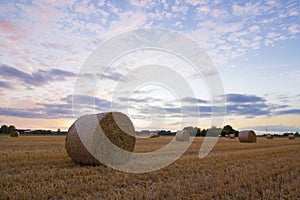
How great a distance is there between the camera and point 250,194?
15.5 ft

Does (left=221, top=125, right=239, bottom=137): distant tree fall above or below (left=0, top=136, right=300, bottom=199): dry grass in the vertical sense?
above

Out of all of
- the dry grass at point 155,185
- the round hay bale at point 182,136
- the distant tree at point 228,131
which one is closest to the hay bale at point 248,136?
the round hay bale at point 182,136

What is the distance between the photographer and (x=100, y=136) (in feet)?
28.6

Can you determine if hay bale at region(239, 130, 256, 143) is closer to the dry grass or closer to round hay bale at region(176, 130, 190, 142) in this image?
round hay bale at region(176, 130, 190, 142)

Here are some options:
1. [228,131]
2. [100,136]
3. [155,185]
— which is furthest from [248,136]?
[228,131]

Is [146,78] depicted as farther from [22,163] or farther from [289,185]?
[289,185]

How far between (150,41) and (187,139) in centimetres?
1499

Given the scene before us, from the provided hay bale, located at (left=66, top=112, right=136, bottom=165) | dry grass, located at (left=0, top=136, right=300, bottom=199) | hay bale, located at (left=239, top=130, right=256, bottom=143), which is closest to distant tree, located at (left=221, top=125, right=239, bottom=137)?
hay bale, located at (left=239, top=130, right=256, bottom=143)

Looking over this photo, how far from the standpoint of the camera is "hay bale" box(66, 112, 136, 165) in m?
8.30

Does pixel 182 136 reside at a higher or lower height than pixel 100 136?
lower

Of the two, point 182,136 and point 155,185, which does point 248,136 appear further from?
point 155,185

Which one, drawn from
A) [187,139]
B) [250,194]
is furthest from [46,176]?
[187,139]

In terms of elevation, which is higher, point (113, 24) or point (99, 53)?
point (113, 24)

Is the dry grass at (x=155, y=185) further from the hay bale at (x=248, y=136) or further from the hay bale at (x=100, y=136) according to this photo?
the hay bale at (x=248, y=136)
